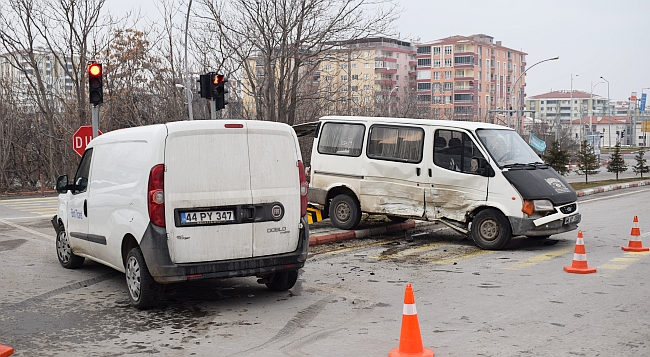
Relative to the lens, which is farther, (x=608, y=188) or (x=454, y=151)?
(x=608, y=188)

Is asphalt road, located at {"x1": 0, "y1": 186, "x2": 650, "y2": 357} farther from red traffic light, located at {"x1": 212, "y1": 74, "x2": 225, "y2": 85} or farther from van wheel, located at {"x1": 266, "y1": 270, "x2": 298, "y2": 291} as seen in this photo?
red traffic light, located at {"x1": 212, "y1": 74, "x2": 225, "y2": 85}

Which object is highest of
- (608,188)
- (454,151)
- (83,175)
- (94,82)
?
(94,82)

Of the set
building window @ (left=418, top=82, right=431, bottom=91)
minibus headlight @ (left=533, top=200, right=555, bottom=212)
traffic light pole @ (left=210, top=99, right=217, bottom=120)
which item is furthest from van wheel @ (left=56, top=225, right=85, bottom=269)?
building window @ (left=418, top=82, right=431, bottom=91)

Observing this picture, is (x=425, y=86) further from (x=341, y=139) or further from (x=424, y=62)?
(x=341, y=139)

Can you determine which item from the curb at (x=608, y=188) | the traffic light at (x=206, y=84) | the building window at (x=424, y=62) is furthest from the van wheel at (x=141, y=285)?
the building window at (x=424, y=62)

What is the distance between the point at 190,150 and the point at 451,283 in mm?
3704

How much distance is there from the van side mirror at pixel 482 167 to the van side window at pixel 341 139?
226 cm

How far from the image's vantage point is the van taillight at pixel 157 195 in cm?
734

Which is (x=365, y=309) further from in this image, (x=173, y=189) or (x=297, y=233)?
(x=173, y=189)

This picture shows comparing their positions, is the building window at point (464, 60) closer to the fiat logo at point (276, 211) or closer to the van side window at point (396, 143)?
the van side window at point (396, 143)

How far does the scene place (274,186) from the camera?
7938 mm

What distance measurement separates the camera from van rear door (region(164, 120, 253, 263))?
24.3ft

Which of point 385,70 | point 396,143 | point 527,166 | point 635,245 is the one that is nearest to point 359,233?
point 396,143

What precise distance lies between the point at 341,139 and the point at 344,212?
139 centimetres
